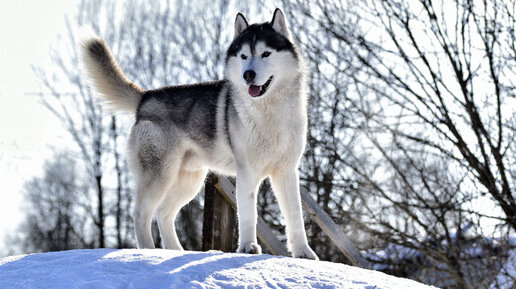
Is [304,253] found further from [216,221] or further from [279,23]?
[279,23]

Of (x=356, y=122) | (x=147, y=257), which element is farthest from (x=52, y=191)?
(x=147, y=257)

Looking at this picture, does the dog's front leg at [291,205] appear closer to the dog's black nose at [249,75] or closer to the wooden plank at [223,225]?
the dog's black nose at [249,75]

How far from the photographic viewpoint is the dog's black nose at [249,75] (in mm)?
4172

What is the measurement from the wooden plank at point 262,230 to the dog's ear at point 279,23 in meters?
1.64

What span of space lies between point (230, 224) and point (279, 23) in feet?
7.08

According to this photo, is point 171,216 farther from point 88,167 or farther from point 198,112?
point 88,167

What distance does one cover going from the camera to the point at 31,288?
2.75 metres

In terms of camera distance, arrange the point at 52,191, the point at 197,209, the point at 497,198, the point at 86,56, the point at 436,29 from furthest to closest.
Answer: the point at 52,191
the point at 197,209
the point at 436,29
the point at 497,198
the point at 86,56

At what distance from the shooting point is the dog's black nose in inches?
164

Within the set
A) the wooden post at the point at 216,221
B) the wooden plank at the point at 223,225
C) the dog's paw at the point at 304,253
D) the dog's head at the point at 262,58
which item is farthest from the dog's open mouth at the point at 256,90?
the wooden plank at the point at 223,225

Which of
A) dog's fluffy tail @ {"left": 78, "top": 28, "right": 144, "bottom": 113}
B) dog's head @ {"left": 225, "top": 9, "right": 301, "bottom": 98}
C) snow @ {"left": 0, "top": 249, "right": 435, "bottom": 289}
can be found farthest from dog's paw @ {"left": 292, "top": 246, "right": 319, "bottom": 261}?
dog's fluffy tail @ {"left": 78, "top": 28, "right": 144, "bottom": 113}

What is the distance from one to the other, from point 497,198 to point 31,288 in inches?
187

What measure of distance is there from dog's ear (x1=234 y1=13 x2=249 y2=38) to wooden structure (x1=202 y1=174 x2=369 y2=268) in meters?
1.50

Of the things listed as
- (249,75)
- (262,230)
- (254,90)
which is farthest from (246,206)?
(262,230)
